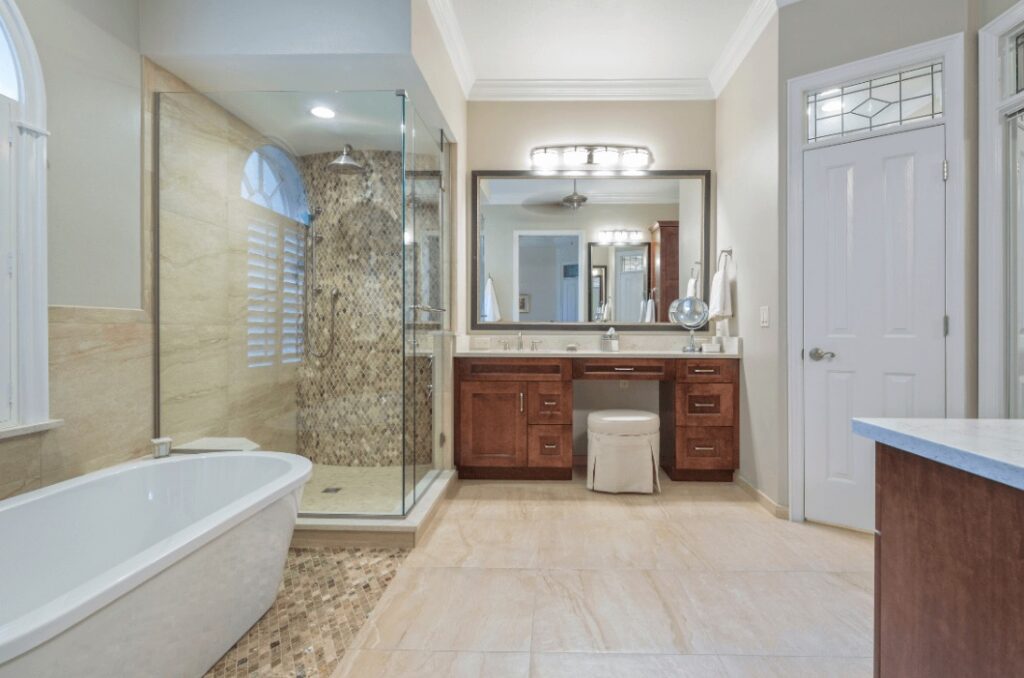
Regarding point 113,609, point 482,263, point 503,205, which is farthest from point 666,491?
point 113,609

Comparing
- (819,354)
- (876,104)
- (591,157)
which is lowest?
(819,354)

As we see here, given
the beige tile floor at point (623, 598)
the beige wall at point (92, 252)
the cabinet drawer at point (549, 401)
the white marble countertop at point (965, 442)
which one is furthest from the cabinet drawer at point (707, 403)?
the beige wall at point (92, 252)

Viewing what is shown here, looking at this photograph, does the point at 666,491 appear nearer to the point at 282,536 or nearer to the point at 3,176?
the point at 282,536

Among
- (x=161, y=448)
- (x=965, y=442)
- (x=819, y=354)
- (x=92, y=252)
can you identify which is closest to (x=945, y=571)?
(x=965, y=442)

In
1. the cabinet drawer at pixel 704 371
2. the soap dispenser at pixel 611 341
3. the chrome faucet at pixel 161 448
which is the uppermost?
the soap dispenser at pixel 611 341

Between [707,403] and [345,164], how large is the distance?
2560 mm

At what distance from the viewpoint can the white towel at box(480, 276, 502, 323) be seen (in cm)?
378

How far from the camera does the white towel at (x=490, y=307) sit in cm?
378

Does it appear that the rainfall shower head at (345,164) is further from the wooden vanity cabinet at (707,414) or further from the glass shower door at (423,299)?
the wooden vanity cabinet at (707,414)

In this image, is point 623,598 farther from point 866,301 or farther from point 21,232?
point 21,232

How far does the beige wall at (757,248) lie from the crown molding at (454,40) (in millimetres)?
1689

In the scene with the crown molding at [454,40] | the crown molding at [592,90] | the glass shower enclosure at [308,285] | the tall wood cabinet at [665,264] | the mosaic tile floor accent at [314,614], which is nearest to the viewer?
the mosaic tile floor accent at [314,614]

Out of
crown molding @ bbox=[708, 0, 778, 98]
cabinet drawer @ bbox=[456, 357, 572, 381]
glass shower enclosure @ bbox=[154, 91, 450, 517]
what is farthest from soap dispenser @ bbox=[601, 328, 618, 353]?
crown molding @ bbox=[708, 0, 778, 98]

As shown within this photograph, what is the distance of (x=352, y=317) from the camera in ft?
9.58
